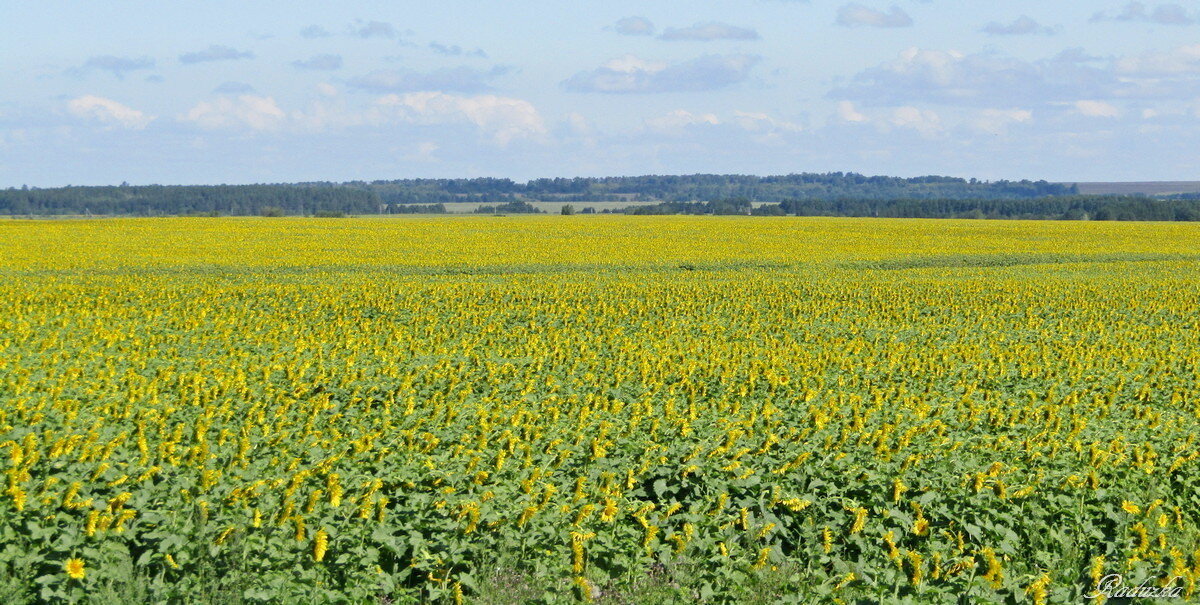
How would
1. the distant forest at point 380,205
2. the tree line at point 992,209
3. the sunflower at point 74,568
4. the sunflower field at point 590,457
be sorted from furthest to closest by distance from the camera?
the distant forest at point 380,205 < the tree line at point 992,209 < the sunflower field at point 590,457 < the sunflower at point 74,568

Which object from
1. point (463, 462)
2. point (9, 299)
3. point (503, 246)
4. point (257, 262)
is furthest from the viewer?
point (503, 246)

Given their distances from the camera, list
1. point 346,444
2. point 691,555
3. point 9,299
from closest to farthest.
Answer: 1. point 691,555
2. point 346,444
3. point 9,299

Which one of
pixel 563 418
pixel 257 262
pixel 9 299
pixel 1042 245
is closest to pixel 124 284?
pixel 9 299

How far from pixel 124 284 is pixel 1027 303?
24.6 metres

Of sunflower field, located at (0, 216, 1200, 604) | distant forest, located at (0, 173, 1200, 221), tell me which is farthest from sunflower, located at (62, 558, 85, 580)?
distant forest, located at (0, 173, 1200, 221)

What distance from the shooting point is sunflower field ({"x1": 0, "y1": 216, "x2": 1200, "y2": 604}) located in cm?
744

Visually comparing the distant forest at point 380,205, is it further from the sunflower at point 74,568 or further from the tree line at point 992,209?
the sunflower at point 74,568

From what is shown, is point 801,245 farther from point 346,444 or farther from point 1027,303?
point 346,444

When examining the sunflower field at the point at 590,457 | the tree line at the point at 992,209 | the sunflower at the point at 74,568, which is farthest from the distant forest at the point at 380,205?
the sunflower at the point at 74,568

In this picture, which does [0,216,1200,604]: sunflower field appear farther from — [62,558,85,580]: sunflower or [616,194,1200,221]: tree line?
[616,194,1200,221]: tree line

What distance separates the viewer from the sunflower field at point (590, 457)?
24.4ft

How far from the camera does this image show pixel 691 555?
26.5 ft

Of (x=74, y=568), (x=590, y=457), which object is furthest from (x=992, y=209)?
(x=74, y=568)

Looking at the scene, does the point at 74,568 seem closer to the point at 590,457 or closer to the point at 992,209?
the point at 590,457
